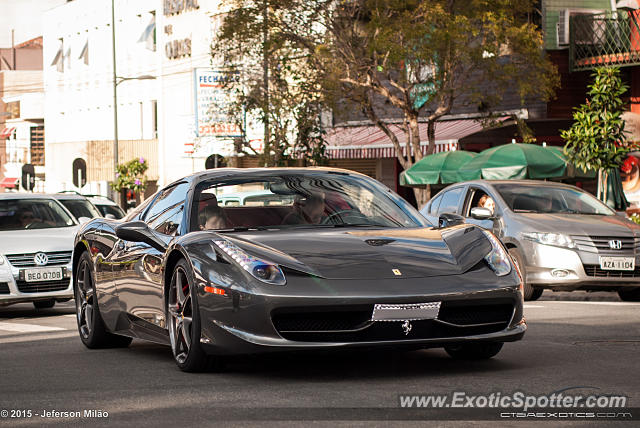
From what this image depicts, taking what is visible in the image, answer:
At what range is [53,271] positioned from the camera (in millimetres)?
15977

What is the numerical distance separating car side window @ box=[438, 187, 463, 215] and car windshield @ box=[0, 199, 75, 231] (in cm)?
491

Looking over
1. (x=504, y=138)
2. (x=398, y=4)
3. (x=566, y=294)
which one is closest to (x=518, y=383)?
(x=566, y=294)

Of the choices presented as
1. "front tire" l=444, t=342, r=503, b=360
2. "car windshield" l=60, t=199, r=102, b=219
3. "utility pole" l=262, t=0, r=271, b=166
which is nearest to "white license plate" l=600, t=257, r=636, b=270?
"front tire" l=444, t=342, r=503, b=360

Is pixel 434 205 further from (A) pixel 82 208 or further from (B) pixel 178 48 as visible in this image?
(B) pixel 178 48

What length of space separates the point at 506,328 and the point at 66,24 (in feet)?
254

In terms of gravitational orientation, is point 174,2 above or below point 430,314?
above

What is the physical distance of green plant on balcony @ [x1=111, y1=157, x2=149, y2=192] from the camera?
201 ft

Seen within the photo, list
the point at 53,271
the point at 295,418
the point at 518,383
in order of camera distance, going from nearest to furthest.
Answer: the point at 295,418, the point at 518,383, the point at 53,271

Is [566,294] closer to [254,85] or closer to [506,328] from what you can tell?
[506,328]

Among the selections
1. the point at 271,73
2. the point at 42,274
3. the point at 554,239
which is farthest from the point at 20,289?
the point at 271,73

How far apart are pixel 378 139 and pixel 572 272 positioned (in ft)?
81.5

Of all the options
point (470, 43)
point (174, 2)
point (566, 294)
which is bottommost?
point (566, 294)

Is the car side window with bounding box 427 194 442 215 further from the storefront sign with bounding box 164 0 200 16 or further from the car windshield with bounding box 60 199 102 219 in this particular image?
the storefront sign with bounding box 164 0 200 16

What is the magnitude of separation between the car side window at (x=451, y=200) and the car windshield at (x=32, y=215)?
4.91m
